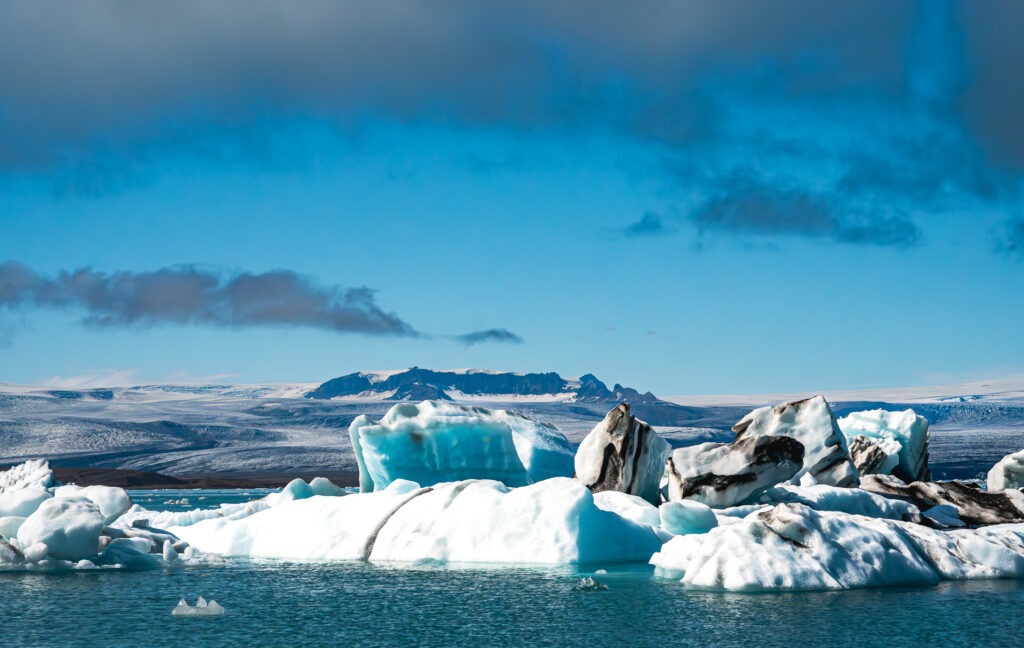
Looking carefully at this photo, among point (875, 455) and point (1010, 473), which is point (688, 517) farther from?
point (875, 455)

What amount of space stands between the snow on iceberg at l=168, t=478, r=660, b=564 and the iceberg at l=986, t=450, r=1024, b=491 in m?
13.8

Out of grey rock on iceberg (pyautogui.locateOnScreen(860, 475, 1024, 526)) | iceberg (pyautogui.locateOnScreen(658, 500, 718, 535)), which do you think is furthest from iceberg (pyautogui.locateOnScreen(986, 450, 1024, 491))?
iceberg (pyautogui.locateOnScreen(658, 500, 718, 535))

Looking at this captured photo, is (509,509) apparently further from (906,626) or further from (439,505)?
(906,626)

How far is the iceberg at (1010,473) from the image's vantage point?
26312mm

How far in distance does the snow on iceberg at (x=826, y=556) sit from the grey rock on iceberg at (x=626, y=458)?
615 cm

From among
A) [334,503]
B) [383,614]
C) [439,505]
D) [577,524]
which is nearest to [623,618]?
[383,614]

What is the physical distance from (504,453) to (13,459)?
5852 inches

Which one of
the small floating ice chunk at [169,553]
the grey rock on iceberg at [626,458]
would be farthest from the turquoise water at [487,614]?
the grey rock on iceberg at [626,458]

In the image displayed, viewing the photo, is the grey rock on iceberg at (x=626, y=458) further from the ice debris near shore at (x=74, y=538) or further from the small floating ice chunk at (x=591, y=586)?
the ice debris near shore at (x=74, y=538)

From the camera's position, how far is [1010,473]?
86.7 ft

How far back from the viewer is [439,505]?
1788 cm

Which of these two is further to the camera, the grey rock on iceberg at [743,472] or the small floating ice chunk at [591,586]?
the grey rock on iceberg at [743,472]

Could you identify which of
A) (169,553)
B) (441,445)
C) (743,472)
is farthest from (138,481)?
(743,472)

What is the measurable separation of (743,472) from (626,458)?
2.88 meters
